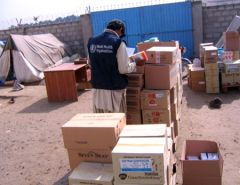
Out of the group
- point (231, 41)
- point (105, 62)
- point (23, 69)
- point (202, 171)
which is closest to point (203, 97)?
point (231, 41)

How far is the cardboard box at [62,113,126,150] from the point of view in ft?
9.82

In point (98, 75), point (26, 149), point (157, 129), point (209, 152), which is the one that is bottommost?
point (26, 149)

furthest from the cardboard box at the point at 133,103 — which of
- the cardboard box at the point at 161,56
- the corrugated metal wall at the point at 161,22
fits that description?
the corrugated metal wall at the point at 161,22

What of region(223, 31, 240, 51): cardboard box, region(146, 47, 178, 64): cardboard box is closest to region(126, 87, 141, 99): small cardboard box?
region(146, 47, 178, 64): cardboard box

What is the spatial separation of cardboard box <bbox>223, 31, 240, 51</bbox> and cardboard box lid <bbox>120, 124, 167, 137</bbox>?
18.5ft

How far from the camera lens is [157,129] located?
118 inches

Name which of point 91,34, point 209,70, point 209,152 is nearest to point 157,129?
point 209,152

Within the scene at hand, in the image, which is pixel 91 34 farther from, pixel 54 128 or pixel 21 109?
pixel 54 128

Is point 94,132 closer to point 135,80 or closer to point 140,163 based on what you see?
point 140,163

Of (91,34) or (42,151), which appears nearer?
(42,151)

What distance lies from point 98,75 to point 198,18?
8.69 meters

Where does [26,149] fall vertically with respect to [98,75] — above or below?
below

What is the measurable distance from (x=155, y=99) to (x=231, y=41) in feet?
14.9

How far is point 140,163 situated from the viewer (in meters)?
2.59
